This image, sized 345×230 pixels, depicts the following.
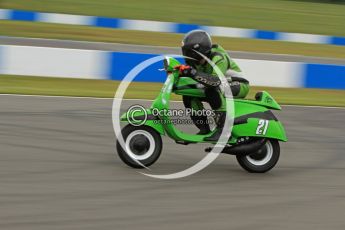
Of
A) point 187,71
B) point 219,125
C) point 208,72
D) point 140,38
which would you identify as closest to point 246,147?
point 219,125

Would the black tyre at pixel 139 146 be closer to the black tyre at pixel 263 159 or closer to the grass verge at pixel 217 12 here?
the black tyre at pixel 263 159

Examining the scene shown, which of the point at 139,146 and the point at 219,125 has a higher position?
the point at 219,125

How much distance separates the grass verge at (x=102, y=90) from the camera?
1169 cm

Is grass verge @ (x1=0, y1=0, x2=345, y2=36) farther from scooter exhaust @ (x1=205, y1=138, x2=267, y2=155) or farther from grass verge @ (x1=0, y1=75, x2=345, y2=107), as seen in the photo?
scooter exhaust @ (x1=205, y1=138, x2=267, y2=155)

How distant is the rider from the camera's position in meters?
6.45

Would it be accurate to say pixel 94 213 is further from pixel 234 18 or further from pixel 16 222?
pixel 234 18

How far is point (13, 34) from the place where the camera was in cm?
2212

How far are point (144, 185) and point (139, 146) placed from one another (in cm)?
59

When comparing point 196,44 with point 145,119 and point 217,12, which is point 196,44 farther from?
point 217,12

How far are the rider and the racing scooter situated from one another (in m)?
0.11

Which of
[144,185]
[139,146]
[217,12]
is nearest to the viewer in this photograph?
[144,185]

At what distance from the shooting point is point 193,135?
6.71m

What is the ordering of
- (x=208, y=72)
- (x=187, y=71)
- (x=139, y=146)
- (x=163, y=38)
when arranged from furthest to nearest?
(x=163, y=38) < (x=208, y=72) < (x=139, y=146) < (x=187, y=71)

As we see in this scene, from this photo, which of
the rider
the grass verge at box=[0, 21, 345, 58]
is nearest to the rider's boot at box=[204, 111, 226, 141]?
the rider
